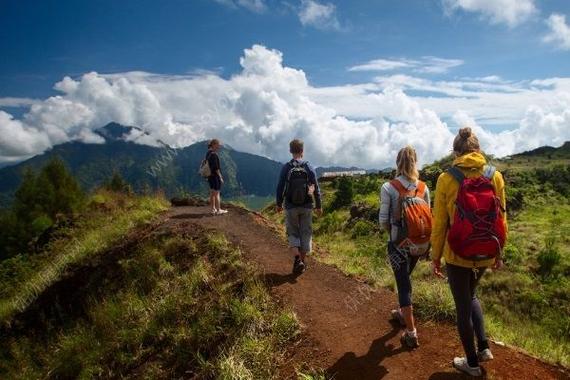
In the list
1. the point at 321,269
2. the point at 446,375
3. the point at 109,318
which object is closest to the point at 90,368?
the point at 109,318

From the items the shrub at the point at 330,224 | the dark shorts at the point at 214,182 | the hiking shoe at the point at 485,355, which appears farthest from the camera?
the shrub at the point at 330,224

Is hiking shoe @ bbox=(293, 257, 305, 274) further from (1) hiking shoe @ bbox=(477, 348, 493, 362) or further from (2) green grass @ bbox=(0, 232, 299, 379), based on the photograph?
(1) hiking shoe @ bbox=(477, 348, 493, 362)

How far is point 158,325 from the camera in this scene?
8.34 metres

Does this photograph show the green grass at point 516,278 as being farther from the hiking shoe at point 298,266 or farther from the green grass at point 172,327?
the green grass at point 172,327

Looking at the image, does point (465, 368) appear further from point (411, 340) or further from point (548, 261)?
point (548, 261)

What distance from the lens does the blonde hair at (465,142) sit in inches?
199

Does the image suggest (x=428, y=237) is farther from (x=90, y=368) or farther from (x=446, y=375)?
(x=90, y=368)

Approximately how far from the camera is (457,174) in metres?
4.91

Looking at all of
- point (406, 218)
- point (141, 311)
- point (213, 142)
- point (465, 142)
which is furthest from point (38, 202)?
point (465, 142)

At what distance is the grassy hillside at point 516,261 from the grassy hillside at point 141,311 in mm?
2670

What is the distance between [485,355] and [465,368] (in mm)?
329

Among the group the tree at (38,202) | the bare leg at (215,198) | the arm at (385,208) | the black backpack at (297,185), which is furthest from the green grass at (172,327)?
the tree at (38,202)

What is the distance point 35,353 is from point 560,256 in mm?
15377

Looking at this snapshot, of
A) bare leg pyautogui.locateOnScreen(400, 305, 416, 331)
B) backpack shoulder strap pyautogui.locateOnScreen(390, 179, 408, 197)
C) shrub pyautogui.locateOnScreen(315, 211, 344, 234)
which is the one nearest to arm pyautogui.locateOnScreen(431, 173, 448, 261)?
backpack shoulder strap pyautogui.locateOnScreen(390, 179, 408, 197)
